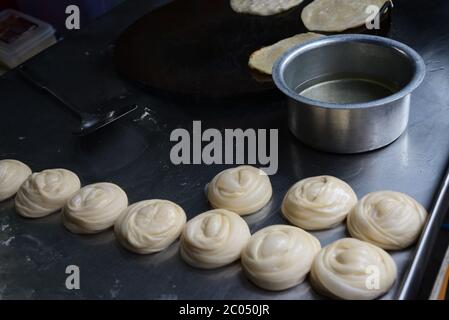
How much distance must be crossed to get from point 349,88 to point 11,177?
1467 millimetres

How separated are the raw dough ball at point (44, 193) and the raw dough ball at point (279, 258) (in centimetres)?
80

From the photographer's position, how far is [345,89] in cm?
241

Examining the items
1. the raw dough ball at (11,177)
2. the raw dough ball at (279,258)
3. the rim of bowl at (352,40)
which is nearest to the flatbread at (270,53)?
the rim of bowl at (352,40)

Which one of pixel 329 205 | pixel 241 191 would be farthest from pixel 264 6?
pixel 329 205

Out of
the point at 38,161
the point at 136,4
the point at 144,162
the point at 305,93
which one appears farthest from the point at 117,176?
the point at 136,4

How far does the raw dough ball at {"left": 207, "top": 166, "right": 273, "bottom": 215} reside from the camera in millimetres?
2023

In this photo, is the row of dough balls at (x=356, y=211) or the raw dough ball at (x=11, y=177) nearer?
the row of dough balls at (x=356, y=211)

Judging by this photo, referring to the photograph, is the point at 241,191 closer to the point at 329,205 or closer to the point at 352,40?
the point at 329,205

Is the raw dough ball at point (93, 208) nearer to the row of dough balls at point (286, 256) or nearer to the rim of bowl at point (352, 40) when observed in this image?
the row of dough balls at point (286, 256)

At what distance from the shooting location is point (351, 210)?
194 centimetres

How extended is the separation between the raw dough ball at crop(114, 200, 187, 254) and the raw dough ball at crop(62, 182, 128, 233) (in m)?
0.06

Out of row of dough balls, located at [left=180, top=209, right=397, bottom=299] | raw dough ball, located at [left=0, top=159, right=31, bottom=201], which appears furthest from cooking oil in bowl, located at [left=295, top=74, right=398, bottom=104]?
raw dough ball, located at [left=0, top=159, right=31, bottom=201]

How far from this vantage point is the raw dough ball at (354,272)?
5.48 ft
